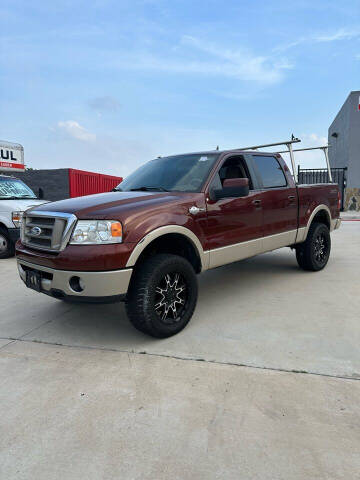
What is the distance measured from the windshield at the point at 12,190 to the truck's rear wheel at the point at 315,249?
6.38m

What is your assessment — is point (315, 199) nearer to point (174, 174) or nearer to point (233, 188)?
point (233, 188)

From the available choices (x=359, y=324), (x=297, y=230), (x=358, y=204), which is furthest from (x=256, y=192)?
(x=358, y=204)

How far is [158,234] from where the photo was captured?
3.23m

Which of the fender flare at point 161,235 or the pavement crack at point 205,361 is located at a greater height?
the fender flare at point 161,235

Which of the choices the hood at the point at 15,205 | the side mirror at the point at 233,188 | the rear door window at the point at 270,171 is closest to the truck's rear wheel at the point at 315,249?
the rear door window at the point at 270,171

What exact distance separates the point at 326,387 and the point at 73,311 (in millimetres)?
2787

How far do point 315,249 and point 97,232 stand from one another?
3.92m

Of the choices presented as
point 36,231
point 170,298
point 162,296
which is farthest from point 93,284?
point 36,231

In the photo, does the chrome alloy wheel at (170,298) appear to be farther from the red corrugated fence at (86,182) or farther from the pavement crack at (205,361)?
the red corrugated fence at (86,182)

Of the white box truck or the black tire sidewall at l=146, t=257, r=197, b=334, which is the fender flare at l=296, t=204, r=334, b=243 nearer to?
the black tire sidewall at l=146, t=257, r=197, b=334

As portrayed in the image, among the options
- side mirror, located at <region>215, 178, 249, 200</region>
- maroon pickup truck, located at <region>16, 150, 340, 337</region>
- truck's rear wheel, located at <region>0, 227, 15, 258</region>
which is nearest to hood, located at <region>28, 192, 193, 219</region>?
maroon pickup truck, located at <region>16, 150, 340, 337</region>

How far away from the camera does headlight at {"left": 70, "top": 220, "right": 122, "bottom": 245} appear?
3.00 meters

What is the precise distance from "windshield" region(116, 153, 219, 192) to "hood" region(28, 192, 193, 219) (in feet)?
0.87

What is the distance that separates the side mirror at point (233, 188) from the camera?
374cm
